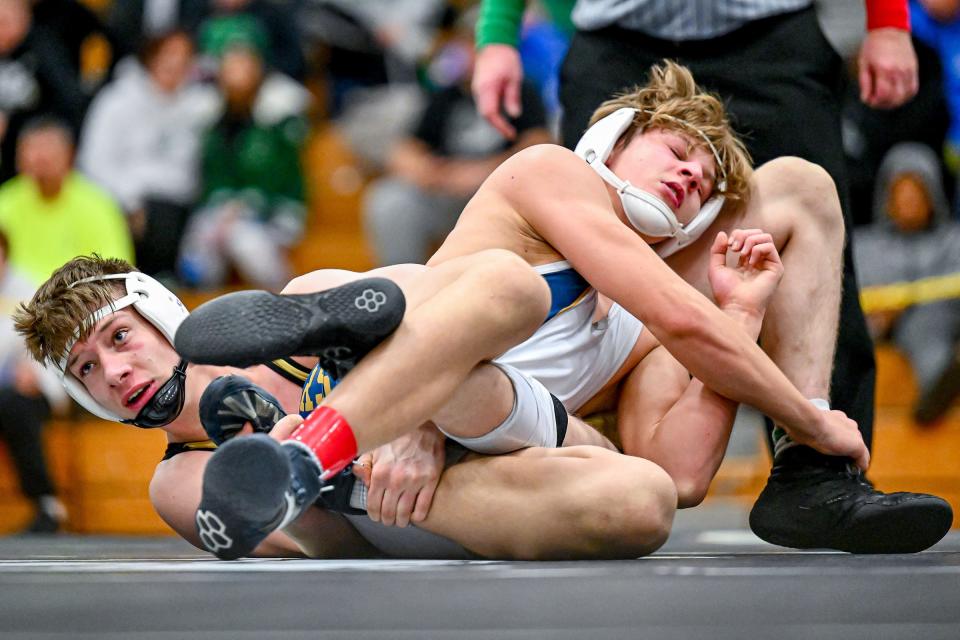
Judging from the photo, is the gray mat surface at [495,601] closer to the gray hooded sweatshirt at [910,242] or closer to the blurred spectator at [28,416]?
the blurred spectator at [28,416]

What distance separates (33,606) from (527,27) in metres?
5.57

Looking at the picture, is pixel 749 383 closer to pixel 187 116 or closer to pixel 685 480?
pixel 685 480

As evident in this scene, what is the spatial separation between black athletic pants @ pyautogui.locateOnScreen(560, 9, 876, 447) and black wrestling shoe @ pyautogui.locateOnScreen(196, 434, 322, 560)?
1.39 meters

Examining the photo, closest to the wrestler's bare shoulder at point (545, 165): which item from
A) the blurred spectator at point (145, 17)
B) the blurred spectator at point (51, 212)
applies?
the blurred spectator at point (51, 212)

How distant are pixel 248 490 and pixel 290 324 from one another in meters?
0.24

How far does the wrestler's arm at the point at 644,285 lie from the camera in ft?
7.27

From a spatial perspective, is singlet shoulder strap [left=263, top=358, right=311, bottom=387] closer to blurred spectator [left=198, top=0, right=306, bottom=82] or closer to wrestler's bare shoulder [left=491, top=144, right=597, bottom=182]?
wrestler's bare shoulder [left=491, top=144, right=597, bottom=182]

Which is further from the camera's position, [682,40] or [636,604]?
[682,40]

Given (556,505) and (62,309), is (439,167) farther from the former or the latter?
(556,505)

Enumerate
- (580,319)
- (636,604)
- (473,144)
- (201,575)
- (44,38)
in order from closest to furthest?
1. (636,604)
2. (201,575)
3. (580,319)
4. (473,144)
5. (44,38)

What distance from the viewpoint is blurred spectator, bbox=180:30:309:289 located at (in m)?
6.27

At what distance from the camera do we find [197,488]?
2375 millimetres

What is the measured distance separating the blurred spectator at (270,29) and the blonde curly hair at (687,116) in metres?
4.62

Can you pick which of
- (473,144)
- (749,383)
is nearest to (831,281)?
(749,383)
